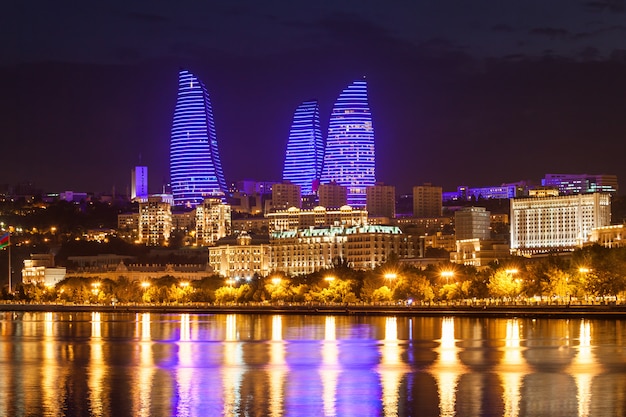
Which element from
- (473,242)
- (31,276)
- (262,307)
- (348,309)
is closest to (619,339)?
(348,309)

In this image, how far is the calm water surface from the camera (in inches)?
1881

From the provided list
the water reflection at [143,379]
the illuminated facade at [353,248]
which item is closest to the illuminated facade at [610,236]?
the illuminated facade at [353,248]

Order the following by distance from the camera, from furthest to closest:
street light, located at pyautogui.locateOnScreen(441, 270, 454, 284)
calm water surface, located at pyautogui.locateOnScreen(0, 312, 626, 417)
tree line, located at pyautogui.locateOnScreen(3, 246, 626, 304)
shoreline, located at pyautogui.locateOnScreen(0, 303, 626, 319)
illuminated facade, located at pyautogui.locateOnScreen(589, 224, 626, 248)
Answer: illuminated facade, located at pyautogui.locateOnScreen(589, 224, 626, 248) → street light, located at pyautogui.locateOnScreen(441, 270, 454, 284) → tree line, located at pyautogui.locateOnScreen(3, 246, 626, 304) → shoreline, located at pyautogui.locateOnScreen(0, 303, 626, 319) → calm water surface, located at pyautogui.locateOnScreen(0, 312, 626, 417)

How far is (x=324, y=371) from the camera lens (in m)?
59.7

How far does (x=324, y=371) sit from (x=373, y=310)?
59188mm

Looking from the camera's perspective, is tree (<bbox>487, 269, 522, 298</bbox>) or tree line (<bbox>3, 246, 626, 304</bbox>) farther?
tree (<bbox>487, 269, 522, 298</bbox>)

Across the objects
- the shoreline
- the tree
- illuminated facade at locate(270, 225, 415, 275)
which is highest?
illuminated facade at locate(270, 225, 415, 275)

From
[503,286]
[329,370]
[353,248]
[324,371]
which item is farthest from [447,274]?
[324,371]

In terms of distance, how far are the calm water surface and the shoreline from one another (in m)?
7.32

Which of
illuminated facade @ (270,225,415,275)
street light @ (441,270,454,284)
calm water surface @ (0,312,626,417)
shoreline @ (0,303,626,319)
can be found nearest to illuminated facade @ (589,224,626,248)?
illuminated facade @ (270,225,415,275)

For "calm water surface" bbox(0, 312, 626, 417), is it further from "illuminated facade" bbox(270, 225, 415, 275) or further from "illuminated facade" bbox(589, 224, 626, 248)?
"illuminated facade" bbox(270, 225, 415, 275)

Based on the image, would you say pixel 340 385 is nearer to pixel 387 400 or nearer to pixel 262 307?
pixel 387 400

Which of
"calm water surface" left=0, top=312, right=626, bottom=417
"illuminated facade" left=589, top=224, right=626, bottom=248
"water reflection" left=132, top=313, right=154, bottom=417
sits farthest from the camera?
"illuminated facade" left=589, top=224, right=626, bottom=248

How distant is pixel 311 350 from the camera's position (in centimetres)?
7169
